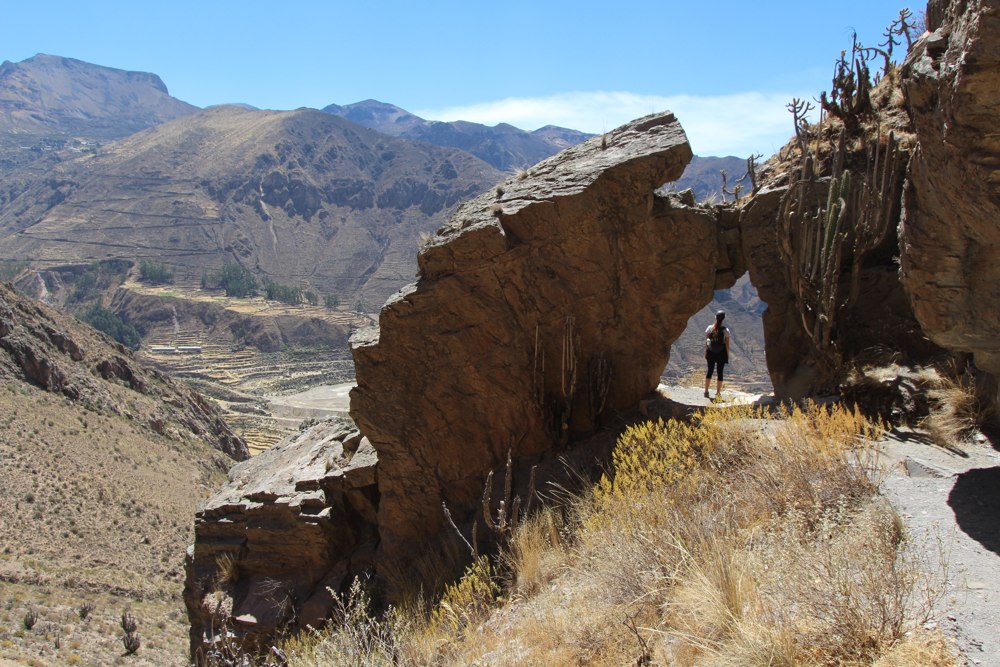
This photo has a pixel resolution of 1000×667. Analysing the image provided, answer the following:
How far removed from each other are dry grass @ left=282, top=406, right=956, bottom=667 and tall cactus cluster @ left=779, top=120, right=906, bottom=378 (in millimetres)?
2818

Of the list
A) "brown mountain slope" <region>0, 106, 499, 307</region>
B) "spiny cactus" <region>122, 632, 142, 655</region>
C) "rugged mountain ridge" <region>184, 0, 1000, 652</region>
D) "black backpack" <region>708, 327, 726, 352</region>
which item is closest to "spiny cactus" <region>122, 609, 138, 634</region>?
"spiny cactus" <region>122, 632, 142, 655</region>

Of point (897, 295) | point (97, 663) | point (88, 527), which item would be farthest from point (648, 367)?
point (88, 527)

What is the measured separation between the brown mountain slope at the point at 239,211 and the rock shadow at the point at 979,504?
12539 centimetres

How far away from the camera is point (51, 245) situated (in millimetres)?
142750

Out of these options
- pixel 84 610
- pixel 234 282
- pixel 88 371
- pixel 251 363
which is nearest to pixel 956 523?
pixel 84 610

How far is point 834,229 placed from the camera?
862 cm

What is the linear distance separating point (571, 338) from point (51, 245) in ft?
537

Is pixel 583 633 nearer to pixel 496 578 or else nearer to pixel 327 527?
pixel 496 578

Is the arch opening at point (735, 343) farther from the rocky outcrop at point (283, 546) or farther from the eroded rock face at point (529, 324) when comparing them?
the rocky outcrop at point (283, 546)

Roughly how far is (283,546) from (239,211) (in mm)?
167567

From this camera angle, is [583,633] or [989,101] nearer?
[989,101]

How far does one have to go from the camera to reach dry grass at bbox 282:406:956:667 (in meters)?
3.36

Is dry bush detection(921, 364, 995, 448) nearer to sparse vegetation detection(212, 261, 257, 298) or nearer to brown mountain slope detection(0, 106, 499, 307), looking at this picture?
brown mountain slope detection(0, 106, 499, 307)

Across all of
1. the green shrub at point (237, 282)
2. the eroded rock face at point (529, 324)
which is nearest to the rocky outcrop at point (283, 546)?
the eroded rock face at point (529, 324)
